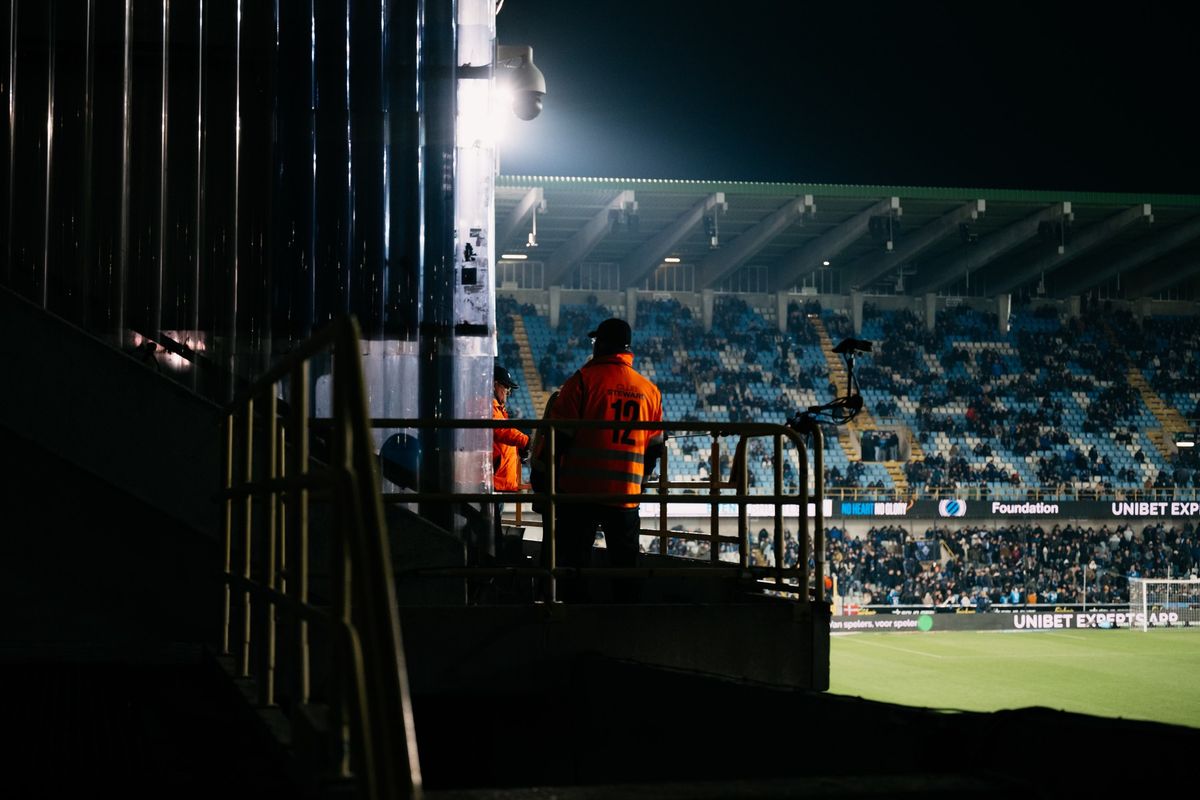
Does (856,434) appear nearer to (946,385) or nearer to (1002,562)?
(946,385)

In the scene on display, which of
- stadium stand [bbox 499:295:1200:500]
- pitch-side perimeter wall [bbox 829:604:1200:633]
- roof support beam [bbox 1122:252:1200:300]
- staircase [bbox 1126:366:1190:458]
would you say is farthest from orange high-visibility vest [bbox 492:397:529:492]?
roof support beam [bbox 1122:252:1200:300]

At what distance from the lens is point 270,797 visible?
157 inches

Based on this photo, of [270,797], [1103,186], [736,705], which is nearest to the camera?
[270,797]

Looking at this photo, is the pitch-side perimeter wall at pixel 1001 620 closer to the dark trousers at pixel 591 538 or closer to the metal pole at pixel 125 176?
the dark trousers at pixel 591 538

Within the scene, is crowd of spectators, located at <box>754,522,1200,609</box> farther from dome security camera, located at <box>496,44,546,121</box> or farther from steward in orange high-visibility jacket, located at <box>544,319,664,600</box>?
steward in orange high-visibility jacket, located at <box>544,319,664,600</box>

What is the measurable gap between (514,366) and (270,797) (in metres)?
37.0

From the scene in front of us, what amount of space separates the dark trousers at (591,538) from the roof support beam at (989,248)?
33.6m

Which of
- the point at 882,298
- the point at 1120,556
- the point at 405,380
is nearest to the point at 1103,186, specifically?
the point at 882,298

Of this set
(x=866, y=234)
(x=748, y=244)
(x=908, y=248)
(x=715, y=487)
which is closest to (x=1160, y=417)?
(x=908, y=248)

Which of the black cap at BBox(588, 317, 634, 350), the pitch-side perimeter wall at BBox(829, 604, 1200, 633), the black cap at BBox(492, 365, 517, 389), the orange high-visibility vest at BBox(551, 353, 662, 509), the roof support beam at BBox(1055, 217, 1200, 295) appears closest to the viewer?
the orange high-visibility vest at BBox(551, 353, 662, 509)

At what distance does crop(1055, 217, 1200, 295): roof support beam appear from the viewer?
134 feet

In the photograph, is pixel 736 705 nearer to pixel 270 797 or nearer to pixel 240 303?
pixel 270 797

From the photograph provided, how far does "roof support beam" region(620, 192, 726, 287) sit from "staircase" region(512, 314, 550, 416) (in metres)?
3.96

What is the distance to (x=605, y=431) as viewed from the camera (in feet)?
25.9
